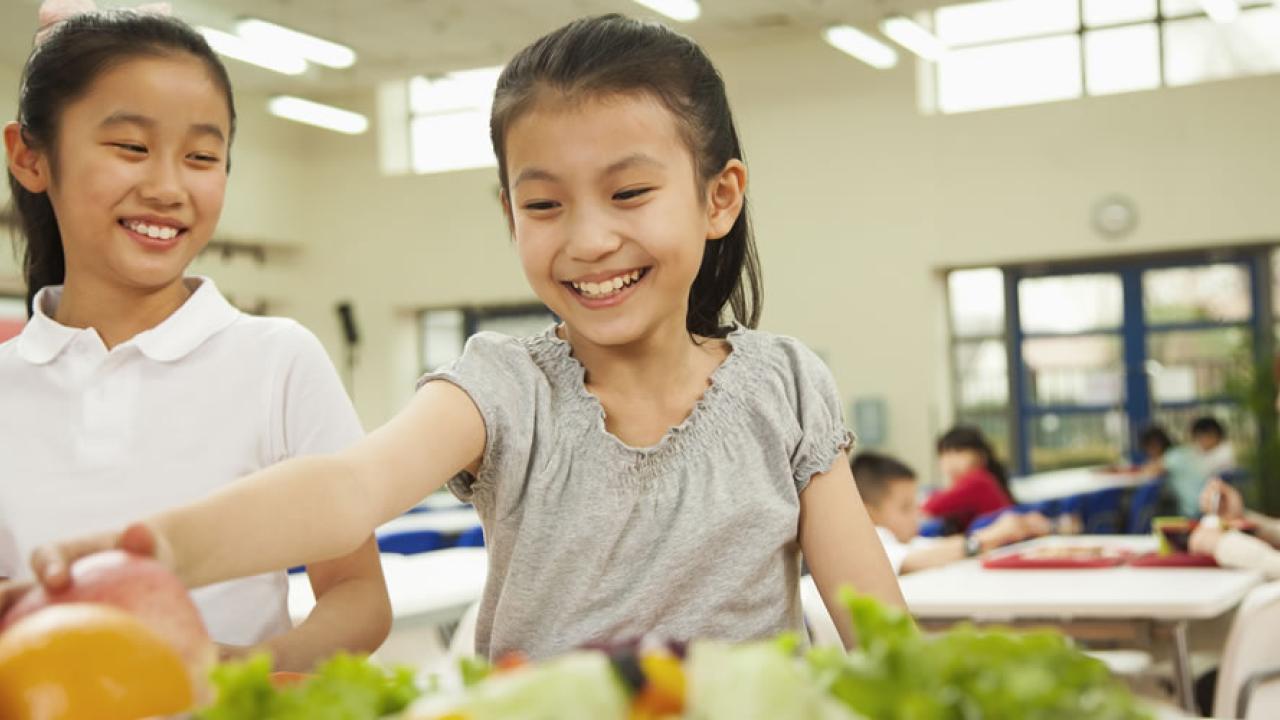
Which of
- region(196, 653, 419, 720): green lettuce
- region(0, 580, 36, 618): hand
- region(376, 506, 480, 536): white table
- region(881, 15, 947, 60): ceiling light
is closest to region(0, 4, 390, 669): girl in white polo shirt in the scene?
region(0, 580, 36, 618): hand

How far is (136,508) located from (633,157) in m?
0.61

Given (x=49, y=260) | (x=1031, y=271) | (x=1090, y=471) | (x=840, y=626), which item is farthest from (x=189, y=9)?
(x=840, y=626)

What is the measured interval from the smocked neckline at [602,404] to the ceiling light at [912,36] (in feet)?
28.7

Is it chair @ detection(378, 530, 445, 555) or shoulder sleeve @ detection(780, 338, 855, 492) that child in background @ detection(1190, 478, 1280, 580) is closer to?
shoulder sleeve @ detection(780, 338, 855, 492)

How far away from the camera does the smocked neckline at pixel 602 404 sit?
1312 mm

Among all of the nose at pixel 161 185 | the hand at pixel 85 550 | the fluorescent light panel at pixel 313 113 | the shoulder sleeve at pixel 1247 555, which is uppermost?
the fluorescent light panel at pixel 313 113

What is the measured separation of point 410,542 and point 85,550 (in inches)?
214

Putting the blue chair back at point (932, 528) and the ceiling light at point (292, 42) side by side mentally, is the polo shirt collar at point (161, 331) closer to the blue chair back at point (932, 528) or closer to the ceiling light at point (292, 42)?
the blue chair back at point (932, 528)

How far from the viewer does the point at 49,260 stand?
4.89 ft

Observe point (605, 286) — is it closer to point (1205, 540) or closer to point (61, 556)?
point (61, 556)

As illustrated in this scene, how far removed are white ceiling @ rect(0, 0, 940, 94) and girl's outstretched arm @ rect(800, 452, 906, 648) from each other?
29.0 ft

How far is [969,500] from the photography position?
6.28m

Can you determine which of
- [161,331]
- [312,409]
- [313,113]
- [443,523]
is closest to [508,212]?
[312,409]

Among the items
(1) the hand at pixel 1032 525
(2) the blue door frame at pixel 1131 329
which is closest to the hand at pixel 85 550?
(1) the hand at pixel 1032 525
